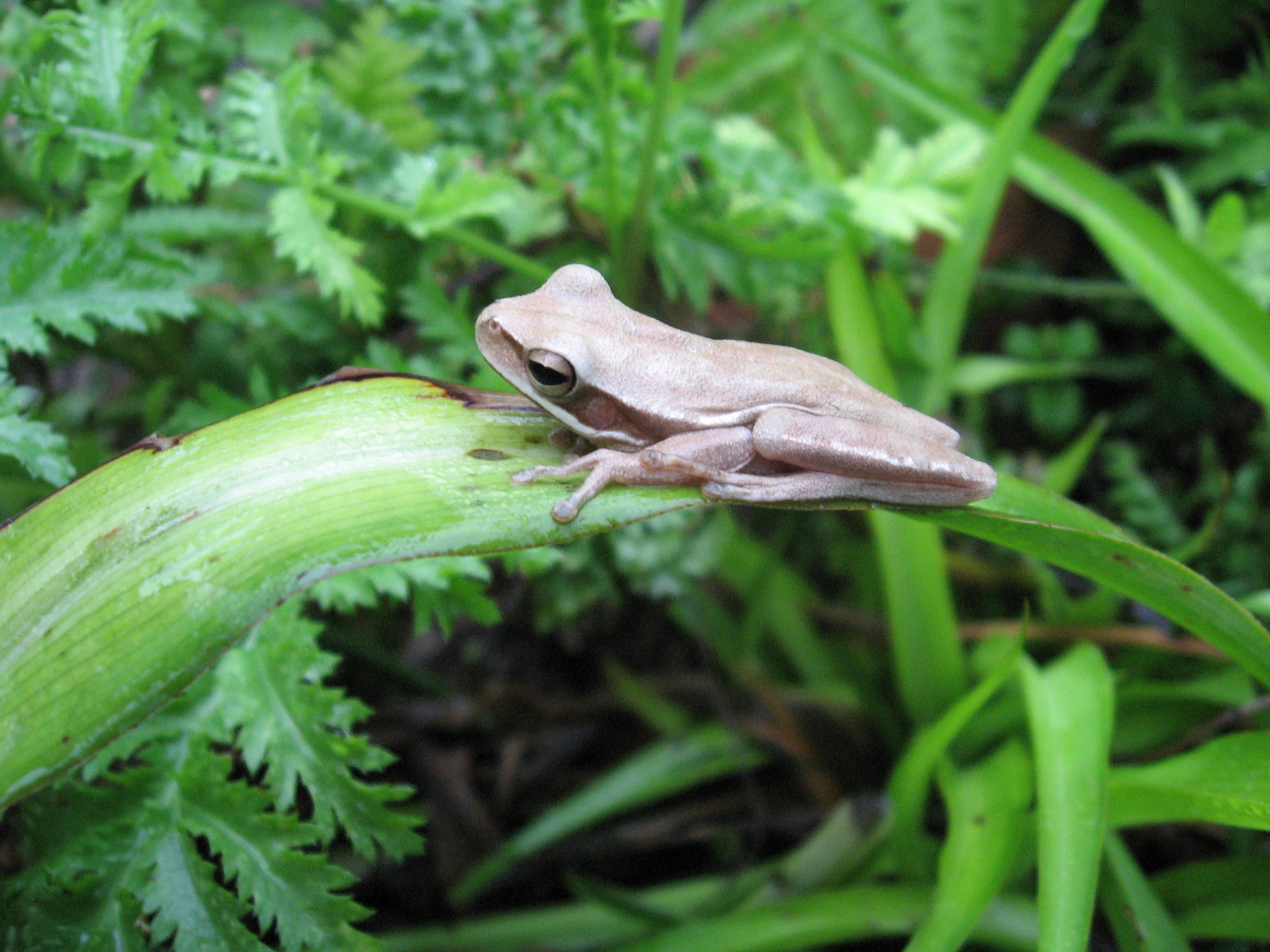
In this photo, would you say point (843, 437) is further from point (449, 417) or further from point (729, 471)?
point (449, 417)

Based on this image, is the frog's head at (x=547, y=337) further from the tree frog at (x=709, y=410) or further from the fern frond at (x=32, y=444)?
the fern frond at (x=32, y=444)

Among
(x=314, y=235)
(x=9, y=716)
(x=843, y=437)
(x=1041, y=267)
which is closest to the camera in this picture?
(x=9, y=716)

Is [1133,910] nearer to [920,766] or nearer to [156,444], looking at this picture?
[920,766]

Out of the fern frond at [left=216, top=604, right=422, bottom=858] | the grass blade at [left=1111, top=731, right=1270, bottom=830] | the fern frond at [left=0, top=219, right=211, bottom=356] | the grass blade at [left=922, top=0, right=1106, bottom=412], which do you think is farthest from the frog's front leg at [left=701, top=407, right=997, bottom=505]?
the fern frond at [left=0, top=219, right=211, bottom=356]

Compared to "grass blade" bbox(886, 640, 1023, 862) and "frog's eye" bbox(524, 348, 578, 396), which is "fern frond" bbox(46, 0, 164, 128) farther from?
"grass blade" bbox(886, 640, 1023, 862)

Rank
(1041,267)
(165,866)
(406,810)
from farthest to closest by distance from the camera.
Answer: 1. (1041,267)
2. (406,810)
3. (165,866)

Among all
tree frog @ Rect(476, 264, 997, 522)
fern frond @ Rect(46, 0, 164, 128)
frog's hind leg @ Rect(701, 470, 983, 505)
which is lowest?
frog's hind leg @ Rect(701, 470, 983, 505)

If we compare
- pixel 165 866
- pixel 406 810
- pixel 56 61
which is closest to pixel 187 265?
pixel 56 61
